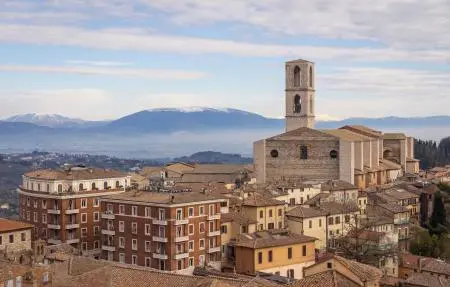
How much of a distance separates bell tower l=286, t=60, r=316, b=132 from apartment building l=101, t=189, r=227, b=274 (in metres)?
40.5

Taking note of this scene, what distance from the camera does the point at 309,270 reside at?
40125 millimetres

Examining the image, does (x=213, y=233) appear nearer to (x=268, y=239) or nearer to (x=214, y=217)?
(x=214, y=217)

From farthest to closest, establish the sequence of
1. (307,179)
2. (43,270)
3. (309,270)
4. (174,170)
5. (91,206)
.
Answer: (174,170), (307,179), (91,206), (309,270), (43,270)

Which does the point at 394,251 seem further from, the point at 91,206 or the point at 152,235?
the point at 91,206

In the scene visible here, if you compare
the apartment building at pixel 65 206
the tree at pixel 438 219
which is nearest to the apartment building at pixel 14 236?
the apartment building at pixel 65 206

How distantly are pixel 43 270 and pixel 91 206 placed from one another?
28297mm

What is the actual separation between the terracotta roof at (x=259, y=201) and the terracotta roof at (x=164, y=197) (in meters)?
2.72

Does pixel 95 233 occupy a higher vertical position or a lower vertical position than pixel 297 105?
lower

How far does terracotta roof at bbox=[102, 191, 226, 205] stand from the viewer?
48.7 m

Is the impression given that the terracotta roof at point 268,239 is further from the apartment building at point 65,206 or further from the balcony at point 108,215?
the apartment building at point 65,206

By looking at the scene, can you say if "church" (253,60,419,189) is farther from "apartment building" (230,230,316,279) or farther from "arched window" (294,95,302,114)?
"apartment building" (230,230,316,279)

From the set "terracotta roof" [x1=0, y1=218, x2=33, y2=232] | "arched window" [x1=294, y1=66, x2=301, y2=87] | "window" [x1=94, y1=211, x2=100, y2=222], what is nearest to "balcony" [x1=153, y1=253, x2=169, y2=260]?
"terracotta roof" [x1=0, y1=218, x2=33, y2=232]

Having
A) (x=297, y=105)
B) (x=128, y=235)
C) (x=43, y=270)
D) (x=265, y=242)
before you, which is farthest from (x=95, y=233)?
(x=297, y=105)

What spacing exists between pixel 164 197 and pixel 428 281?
17.1 meters
